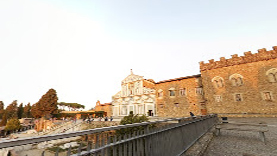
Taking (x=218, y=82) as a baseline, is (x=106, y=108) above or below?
below

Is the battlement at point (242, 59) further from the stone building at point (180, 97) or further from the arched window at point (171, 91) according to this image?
the arched window at point (171, 91)

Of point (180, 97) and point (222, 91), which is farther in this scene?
point (180, 97)

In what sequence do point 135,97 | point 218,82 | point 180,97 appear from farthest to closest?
point 135,97 < point 180,97 < point 218,82

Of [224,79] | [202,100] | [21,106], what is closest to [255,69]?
[224,79]

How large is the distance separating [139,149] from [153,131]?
63 centimetres

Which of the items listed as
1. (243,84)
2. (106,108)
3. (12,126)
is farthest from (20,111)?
(243,84)

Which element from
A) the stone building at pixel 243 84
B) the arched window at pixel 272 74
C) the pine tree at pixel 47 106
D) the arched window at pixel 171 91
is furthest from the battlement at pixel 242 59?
the pine tree at pixel 47 106

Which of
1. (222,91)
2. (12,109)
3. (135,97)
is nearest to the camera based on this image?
(222,91)

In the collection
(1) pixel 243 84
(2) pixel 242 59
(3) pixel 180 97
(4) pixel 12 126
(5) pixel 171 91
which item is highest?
(2) pixel 242 59

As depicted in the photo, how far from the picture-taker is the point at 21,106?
51.1 meters

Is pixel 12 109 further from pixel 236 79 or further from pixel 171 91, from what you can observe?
pixel 236 79

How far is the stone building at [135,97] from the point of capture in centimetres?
2566

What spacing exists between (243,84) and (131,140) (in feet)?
70.0

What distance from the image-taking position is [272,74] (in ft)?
52.5
